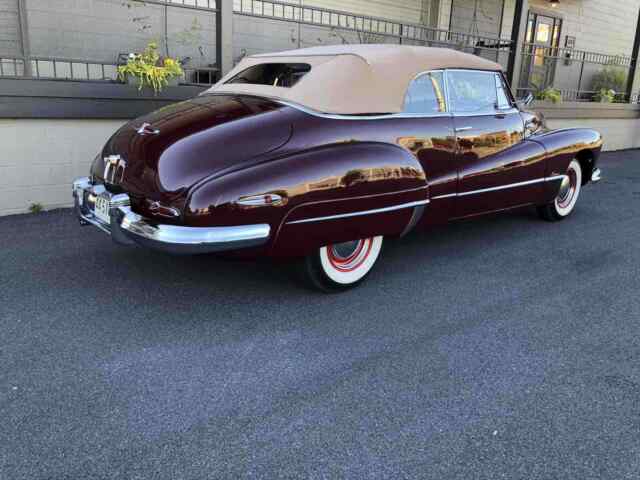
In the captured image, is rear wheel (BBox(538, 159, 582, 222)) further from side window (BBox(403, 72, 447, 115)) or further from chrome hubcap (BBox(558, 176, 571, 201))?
side window (BBox(403, 72, 447, 115))

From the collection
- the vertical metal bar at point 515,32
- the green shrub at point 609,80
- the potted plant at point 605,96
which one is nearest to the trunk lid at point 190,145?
the vertical metal bar at point 515,32

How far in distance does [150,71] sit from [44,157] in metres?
1.36

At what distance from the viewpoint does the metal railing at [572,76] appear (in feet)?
34.4

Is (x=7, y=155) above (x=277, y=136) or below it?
below

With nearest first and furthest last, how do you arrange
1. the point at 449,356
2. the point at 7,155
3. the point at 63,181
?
the point at 449,356, the point at 7,155, the point at 63,181

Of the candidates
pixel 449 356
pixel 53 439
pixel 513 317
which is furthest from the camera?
pixel 513 317

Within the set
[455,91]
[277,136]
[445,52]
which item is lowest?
[277,136]

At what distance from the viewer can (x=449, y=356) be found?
9.68ft

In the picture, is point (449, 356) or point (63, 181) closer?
point (449, 356)

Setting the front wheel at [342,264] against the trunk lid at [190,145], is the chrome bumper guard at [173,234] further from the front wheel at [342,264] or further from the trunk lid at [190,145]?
the front wheel at [342,264]

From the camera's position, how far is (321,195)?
3.25m

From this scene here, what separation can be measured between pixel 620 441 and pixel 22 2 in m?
6.00

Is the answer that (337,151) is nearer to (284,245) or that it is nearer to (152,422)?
(284,245)

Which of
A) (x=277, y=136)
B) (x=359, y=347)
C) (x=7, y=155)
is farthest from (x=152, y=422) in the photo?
(x=7, y=155)
